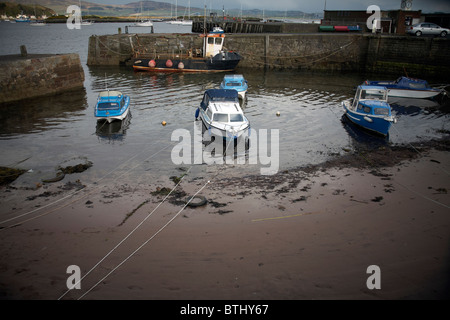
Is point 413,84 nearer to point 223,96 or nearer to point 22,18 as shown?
point 223,96

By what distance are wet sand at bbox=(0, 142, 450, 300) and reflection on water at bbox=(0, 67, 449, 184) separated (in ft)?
8.80

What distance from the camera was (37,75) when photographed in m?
27.1

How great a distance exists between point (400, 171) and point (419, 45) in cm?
3000

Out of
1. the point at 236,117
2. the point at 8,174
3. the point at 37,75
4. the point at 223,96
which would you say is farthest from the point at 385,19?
the point at 8,174

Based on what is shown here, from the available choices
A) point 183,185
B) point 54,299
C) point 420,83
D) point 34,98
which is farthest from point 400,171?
point 34,98

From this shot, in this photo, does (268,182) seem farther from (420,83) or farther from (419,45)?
(419,45)

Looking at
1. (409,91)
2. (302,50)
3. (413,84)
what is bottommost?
(409,91)

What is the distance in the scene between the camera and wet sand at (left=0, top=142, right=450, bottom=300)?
718 cm

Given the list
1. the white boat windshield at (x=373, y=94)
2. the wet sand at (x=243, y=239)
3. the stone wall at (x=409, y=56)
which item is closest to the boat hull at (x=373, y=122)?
the white boat windshield at (x=373, y=94)

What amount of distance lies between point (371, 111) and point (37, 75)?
26.9m

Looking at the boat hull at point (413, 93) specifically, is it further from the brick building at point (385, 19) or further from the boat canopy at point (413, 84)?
the brick building at point (385, 19)

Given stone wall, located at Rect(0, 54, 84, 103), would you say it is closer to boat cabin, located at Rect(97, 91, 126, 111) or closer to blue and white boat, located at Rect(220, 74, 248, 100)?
boat cabin, located at Rect(97, 91, 126, 111)
